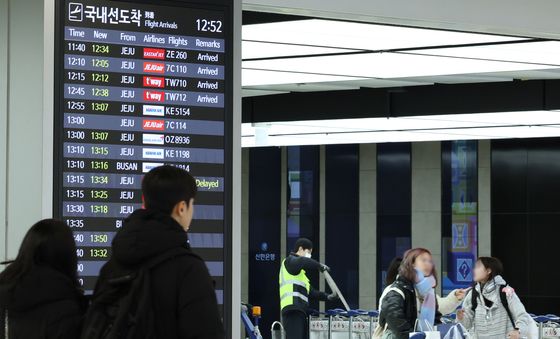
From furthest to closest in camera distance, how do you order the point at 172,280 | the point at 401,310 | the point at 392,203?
the point at 392,203
the point at 401,310
the point at 172,280

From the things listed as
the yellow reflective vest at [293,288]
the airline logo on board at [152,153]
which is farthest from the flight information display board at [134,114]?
the yellow reflective vest at [293,288]

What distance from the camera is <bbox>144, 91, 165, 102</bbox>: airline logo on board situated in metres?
5.89

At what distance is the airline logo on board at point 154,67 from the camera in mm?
5902

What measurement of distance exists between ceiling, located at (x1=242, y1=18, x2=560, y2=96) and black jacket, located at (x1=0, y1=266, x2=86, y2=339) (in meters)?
5.10

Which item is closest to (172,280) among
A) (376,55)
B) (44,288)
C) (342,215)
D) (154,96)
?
(44,288)

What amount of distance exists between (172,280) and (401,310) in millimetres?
4605

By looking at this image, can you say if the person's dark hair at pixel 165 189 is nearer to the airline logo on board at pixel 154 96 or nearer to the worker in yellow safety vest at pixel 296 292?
the airline logo on board at pixel 154 96

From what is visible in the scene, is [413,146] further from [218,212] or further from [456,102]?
[218,212]

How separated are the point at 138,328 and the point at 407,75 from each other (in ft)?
28.5

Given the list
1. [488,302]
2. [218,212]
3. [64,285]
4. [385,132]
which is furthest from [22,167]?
[385,132]

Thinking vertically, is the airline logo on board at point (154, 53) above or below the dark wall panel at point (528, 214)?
above

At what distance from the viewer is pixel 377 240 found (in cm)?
2059

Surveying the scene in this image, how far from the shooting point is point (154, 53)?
233 inches

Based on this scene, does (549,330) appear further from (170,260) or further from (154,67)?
(170,260)
